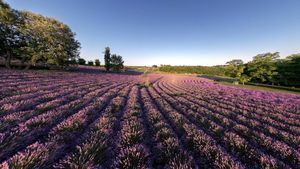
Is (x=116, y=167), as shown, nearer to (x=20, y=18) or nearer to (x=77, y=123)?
(x=77, y=123)

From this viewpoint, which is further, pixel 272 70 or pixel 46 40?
pixel 272 70

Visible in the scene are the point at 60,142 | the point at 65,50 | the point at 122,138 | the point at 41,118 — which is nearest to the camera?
A: the point at 60,142

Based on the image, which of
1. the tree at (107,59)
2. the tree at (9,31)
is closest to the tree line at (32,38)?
the tree at (9,31)

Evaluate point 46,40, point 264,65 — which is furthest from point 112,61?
point 264,65

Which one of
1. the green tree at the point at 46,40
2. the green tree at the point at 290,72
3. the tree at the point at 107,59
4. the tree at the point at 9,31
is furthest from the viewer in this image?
the tree at the point at 107,59

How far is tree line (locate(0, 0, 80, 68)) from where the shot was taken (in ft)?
81.0

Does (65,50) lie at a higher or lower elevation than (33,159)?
higher

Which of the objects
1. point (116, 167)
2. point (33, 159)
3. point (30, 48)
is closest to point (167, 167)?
point (116, 167)

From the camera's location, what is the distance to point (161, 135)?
13.6ft

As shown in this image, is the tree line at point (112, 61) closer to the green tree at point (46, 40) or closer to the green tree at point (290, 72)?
the green tree at point (46, 40)

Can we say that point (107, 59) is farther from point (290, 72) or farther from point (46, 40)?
point (290, 72)

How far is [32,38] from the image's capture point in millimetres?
27688

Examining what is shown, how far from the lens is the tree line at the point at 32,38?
81.0 ft

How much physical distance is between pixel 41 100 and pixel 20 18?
30559 millimetres
